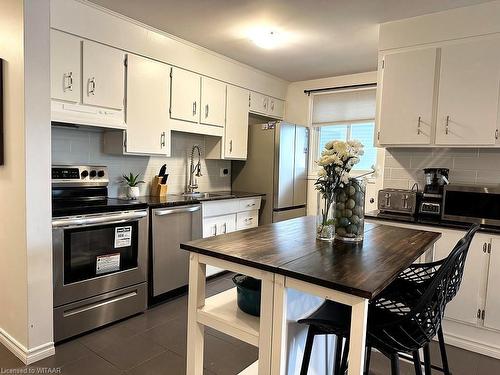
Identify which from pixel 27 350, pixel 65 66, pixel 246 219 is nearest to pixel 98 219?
pixel 27 350

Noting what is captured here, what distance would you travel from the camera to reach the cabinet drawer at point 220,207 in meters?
3.58

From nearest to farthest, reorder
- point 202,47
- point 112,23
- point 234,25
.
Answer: point 112,23, point 234,25, point 202,47

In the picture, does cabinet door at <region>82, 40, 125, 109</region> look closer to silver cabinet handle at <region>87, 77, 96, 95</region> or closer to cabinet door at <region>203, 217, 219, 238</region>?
silver cabinet handle at <region>87, 77, 96, 95</region>

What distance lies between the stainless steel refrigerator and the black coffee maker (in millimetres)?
1729

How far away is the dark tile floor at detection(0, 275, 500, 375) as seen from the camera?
2.15 metres

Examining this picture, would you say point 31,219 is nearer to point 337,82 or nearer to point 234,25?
point 234,25

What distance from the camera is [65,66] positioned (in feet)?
8.44

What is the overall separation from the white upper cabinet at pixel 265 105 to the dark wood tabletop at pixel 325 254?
270 cm

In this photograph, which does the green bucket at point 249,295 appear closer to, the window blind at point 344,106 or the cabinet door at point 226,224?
the cabinet door at point 226,224

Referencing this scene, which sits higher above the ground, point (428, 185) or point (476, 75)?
point (476, 75)

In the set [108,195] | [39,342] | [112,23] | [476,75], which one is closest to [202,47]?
[112,23]

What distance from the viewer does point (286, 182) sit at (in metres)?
4.37

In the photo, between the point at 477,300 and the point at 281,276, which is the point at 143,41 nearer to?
the point at 281,276

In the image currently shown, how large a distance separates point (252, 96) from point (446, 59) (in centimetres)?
226
